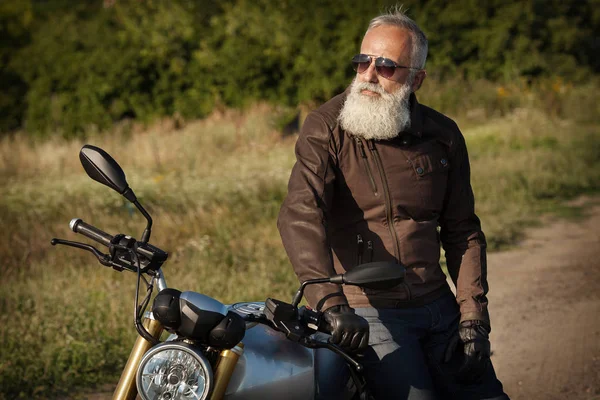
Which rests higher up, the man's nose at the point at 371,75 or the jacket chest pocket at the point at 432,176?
the man's nose at the point at 371,75

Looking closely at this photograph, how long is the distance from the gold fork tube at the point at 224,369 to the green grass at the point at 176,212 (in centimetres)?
314

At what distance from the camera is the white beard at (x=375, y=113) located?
9.95 ft

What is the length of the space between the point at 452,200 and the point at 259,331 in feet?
3.67

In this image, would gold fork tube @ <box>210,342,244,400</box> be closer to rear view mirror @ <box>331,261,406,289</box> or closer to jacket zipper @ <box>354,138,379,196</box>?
rear view mirror @ <box>331,261,406,289</box>

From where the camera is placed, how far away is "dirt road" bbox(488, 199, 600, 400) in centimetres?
528

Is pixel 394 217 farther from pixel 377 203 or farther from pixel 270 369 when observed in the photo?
pixel 270 369

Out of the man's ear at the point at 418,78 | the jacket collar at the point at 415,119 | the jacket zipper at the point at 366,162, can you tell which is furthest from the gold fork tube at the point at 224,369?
the man's ear at the point at 418,78

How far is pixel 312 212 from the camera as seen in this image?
2.87 meters

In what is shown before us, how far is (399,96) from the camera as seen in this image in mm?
3205

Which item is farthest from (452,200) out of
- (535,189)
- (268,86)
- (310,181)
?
(268,86)

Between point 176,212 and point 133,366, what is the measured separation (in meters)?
7.12

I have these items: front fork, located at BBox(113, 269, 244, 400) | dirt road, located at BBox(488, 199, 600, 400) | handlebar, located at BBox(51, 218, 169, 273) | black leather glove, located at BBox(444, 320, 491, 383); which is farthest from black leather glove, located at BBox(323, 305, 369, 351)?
dirt road, located at BBox(488, 199, 600, 400)

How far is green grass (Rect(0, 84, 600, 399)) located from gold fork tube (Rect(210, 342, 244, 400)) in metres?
3.14

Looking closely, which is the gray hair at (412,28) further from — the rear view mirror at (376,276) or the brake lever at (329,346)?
the brake lever at (329,346)
